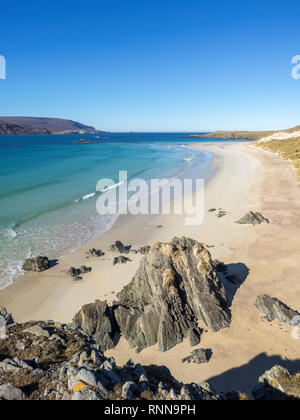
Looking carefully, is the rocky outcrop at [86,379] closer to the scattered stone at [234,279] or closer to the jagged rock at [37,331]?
the jagged rock at [37,331]

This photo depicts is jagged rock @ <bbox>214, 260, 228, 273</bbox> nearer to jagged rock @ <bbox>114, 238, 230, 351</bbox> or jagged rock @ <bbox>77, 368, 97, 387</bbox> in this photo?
jagged rock @ <bbox>114, 238, 230, 351</bbox>

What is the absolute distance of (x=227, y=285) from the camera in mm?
12719

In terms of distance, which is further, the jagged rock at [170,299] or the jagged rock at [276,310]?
the jagged rock at [276,310]

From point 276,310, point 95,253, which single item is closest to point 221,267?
point 276,310

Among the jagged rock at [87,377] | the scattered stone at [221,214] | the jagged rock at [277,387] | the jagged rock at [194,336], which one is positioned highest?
the scattered stone at [221,214]

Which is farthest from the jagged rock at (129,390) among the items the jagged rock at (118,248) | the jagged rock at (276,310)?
the jagged rock at (118,248)

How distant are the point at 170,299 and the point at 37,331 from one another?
16.3ft

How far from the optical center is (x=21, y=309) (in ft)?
39.3

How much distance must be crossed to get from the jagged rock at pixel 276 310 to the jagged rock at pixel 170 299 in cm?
168

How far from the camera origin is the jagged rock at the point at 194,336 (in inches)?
368

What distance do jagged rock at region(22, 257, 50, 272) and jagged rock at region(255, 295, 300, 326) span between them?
40.9ft

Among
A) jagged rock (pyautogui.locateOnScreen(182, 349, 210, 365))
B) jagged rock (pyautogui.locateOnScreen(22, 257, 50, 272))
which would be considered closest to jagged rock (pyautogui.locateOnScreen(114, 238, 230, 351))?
jagged rock (pyautogui.locateOnScreen(182, 349, 210, 365))

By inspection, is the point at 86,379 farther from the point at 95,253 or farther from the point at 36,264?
the point at 95,253
